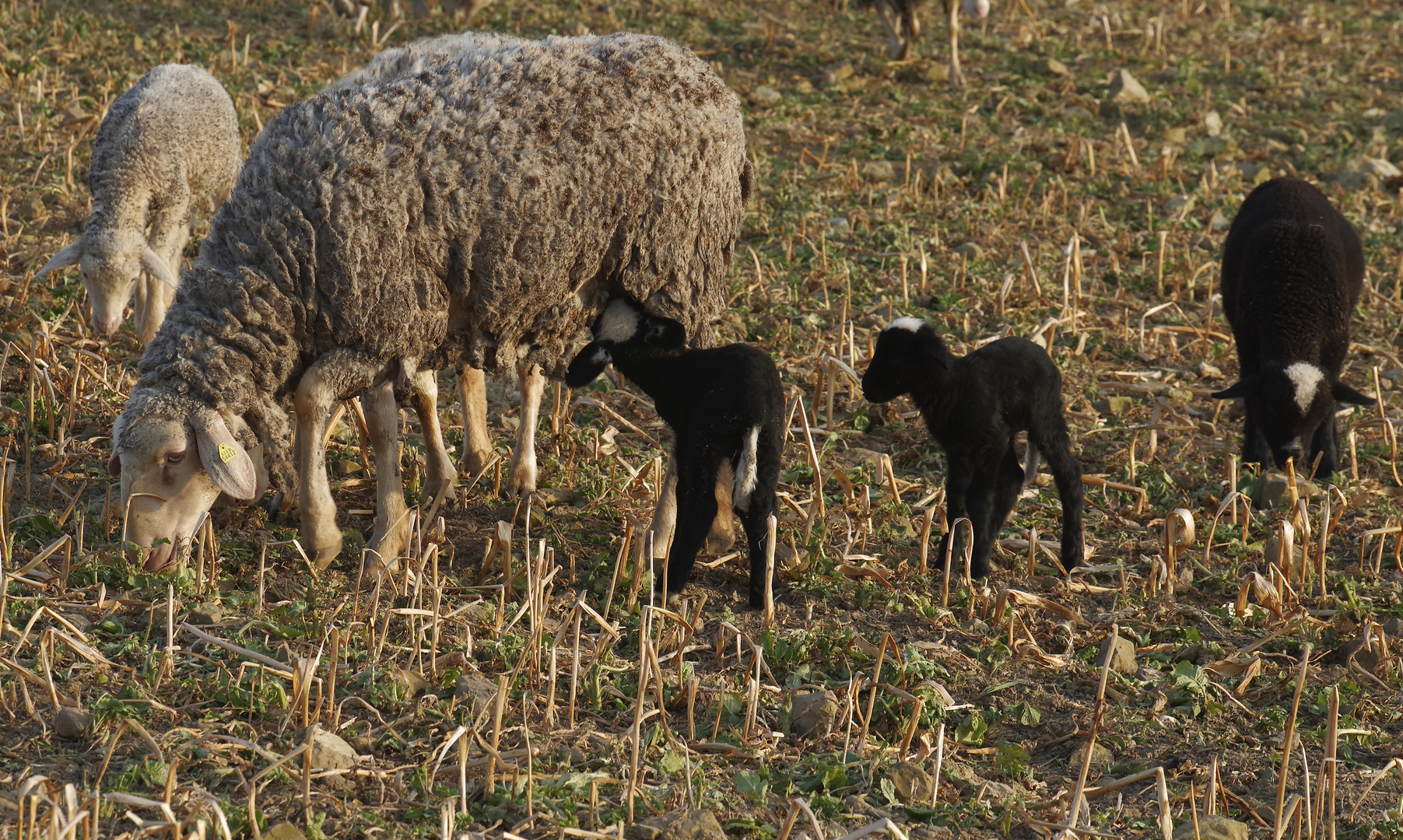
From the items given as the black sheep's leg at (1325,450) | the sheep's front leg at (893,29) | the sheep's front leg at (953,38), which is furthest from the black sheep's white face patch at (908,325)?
the sheep's front leg at (893,29)

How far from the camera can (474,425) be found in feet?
23.2

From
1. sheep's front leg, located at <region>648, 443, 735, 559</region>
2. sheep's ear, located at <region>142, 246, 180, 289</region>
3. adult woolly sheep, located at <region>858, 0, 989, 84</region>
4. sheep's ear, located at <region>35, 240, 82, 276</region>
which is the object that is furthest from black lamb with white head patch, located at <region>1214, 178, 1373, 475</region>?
adult woolly sheep, located at <region>858, 0, 989, 84</region>

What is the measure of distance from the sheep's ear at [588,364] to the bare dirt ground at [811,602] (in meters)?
0.74

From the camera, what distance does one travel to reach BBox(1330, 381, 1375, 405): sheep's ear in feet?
23.8

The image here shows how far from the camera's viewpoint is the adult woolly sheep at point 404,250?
5.66 metres

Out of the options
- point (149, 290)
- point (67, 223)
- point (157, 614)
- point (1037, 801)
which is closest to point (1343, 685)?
Result: point (1037, 801)

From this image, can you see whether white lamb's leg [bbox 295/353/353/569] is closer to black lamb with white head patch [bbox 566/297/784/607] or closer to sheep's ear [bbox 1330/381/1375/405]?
black lamb with white head patch [bbox 566/297/784/607]

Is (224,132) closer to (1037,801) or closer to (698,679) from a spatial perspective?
(698,679)

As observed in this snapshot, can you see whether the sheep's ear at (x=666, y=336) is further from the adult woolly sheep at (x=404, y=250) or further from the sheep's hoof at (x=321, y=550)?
the sheep's hoof at (x=321, y=550)

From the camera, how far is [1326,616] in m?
5.93

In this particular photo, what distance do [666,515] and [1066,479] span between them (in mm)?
1817

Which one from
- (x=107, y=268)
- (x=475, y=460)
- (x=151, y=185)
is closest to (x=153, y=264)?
(x=107, y=268)

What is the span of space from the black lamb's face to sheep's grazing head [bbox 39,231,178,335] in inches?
164

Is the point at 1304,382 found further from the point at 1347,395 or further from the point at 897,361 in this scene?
the point at 897,361
